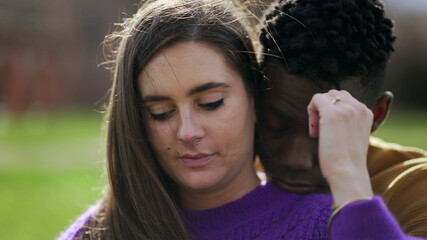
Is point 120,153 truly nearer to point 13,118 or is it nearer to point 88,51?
point 13,118

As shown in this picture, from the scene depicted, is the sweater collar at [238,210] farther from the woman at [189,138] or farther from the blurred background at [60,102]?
the blurred background at [60,102]

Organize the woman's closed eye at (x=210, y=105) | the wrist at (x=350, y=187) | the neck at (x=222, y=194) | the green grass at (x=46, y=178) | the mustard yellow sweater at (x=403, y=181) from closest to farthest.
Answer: the wrist at (x=350, y=187) < the mustard yellow sweater at (x=403, y=181) < the woman's closed eye at (x=210, y=105) < the neck at (x=222, y=194) < the green grass at (x=46, y=178)

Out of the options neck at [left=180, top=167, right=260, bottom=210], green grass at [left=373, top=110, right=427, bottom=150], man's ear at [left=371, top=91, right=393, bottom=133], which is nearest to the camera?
neck at [left=180, top=167, right=260, bottom=210]

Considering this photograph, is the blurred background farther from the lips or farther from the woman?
the lips

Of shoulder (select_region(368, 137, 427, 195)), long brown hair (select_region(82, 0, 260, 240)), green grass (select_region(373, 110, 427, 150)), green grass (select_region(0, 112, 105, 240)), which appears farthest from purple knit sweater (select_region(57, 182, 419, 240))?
green grass (select_region(373, 110, 427, 150))

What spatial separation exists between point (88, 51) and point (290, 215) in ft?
102

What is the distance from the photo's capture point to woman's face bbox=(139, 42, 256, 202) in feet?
7.98

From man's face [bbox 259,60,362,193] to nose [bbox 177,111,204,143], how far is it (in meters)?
0.38

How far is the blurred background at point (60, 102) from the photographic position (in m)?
7.50

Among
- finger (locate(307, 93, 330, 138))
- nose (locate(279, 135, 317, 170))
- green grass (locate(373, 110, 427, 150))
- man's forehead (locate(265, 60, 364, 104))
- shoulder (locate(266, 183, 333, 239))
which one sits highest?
man's forehead (locate(265, 60, 364, 104))

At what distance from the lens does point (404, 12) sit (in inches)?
961

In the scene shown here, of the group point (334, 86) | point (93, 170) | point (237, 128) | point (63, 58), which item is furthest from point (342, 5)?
point (63, 58)

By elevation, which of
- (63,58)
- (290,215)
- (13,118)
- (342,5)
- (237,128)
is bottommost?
(290,215)

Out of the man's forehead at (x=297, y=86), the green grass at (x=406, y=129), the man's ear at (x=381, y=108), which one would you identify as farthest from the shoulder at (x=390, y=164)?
the green grass at (x=406, y=129)
